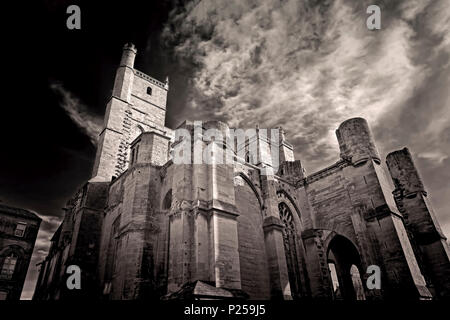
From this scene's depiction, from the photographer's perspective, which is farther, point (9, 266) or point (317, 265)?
point (9, 266)

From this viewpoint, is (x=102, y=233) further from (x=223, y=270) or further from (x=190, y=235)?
(x=223, y=270)

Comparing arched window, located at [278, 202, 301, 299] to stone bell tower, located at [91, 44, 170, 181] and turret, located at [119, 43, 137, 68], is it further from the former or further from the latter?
turret, located at [119, 43, 137, 68]

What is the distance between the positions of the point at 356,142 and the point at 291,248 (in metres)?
5.56

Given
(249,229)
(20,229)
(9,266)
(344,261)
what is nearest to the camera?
(249,229)

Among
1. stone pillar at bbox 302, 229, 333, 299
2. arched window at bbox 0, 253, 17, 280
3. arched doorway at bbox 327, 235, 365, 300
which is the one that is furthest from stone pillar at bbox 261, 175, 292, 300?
arched window at bbox 0, 253, 17, 280

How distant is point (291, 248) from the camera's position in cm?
1247

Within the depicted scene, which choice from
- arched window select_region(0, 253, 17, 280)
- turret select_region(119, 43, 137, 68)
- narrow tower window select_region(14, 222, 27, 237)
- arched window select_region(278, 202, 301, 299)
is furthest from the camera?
turret select_region(119, 43, 137, 68)

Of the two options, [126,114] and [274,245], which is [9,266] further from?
[274,245]

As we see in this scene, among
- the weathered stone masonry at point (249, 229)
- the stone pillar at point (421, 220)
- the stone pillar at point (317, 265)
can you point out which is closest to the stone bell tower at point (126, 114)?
the weathered stone masonry at point (249, 229)

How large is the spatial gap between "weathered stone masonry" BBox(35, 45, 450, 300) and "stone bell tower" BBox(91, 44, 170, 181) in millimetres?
221

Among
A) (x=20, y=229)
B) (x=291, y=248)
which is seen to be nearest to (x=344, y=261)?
(x=291, y=248)

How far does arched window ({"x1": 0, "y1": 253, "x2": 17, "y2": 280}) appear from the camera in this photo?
18.8 meters
